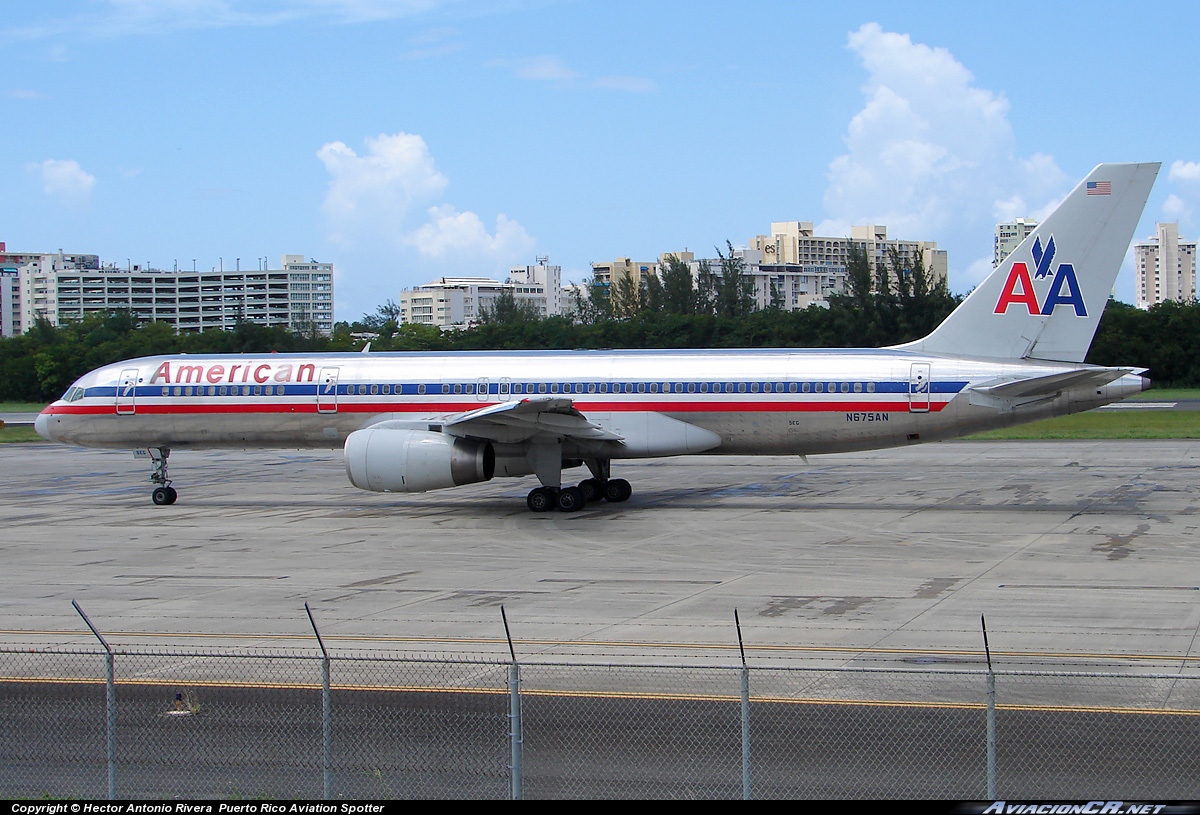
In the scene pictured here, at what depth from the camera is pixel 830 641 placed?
591 inches

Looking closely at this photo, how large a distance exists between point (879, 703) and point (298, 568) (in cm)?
1255

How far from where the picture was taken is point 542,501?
94.2 feet

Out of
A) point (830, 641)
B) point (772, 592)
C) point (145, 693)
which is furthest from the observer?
point (772, 592)

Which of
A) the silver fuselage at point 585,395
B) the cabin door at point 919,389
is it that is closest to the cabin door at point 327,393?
the silver fuselage at point 585,395

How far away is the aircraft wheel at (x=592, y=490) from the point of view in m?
30.2

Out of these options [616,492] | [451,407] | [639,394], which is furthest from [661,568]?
[451,407]

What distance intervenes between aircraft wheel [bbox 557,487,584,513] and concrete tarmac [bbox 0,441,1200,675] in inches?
20.3

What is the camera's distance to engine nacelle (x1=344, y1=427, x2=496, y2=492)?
27.0m

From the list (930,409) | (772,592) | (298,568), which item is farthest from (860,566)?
(298,568)

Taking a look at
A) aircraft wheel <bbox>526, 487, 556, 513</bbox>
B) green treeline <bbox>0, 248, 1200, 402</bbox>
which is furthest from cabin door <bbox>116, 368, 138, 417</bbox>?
green treeline <bbox>0, 248, 1200, 402</bbox>

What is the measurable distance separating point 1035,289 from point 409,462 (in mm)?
14417

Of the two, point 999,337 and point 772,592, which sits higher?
point 999,337

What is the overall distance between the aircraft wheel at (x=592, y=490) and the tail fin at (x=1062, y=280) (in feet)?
29.0
